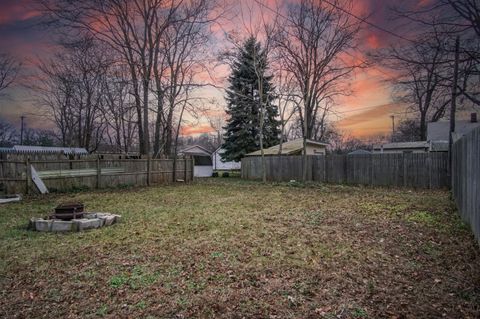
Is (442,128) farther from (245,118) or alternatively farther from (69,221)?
(69,221)

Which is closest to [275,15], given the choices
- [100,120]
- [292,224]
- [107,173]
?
[107,173]

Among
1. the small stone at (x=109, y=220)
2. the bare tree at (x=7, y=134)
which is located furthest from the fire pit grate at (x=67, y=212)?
the bare tree at (x=7, y=134)

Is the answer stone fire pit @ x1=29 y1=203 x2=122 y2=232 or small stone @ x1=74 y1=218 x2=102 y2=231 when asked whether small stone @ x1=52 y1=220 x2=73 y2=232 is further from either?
small stone @ x1=74 y1=218 x2=102 y2=231

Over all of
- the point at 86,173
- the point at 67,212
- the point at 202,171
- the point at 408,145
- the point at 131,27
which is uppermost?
the point at 131,27

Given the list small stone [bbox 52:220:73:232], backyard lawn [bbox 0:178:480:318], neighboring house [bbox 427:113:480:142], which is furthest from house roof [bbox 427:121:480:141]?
small stone [bbox 52:220:73:232]

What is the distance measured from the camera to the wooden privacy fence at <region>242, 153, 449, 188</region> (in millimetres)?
14547

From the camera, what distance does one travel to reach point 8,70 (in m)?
23.6

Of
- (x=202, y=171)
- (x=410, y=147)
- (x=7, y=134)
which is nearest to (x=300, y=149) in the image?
(x=202, y=171)

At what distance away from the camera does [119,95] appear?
26.0 meters

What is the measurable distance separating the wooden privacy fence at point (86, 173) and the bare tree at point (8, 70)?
52.6ft

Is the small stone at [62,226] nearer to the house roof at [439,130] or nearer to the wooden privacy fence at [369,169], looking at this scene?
the wooden privacy fence at [369,169]

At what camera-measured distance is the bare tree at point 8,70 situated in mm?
23125

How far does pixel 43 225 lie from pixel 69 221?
52 centimetres

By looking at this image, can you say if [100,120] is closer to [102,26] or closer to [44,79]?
[44,79]
